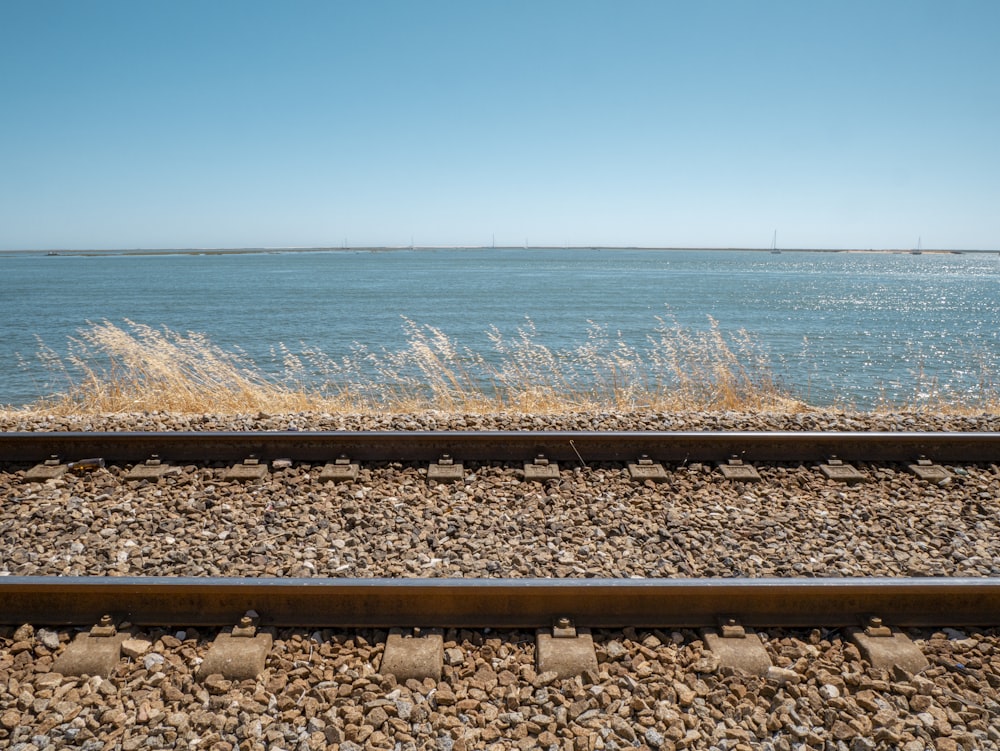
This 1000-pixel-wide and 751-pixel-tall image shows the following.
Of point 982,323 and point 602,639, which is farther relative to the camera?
point 982,323

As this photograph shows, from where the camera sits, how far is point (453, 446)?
19.9 ft

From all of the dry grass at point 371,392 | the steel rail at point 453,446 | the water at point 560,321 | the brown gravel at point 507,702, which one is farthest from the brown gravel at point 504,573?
the water at point 560,321

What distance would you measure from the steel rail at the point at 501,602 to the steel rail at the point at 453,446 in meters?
2.49

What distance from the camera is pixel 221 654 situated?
3.21m

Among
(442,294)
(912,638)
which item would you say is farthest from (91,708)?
(442,294)

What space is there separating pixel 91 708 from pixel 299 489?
2.52m

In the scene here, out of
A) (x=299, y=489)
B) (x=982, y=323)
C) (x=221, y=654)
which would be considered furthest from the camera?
→ (x=982, y=323)

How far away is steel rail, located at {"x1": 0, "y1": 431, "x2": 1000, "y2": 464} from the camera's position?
602 centimetres

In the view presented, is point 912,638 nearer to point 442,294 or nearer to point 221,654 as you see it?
point 221,654

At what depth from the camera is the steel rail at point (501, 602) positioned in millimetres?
3500

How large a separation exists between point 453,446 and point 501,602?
2.66 metres

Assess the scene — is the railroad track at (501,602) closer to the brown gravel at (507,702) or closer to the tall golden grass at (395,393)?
the brown gravel at (507,702)

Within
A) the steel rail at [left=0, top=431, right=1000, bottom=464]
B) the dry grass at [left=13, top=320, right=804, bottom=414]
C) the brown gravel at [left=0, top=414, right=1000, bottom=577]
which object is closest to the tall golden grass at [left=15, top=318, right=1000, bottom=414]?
the dry grass at [left=13, top=320, right=804, bottom=414]

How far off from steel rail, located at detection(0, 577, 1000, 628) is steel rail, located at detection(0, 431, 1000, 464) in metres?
2.49
